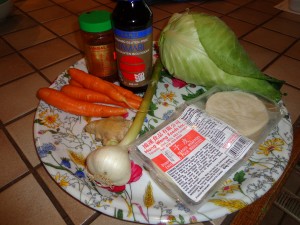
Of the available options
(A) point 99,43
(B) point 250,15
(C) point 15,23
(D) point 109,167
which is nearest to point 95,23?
(A) point 99,43

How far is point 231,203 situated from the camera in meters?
0.44

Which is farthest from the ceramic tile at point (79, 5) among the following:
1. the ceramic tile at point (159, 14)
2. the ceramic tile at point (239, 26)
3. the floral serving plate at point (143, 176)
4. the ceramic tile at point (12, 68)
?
the floral serving plate at point (143, 176)

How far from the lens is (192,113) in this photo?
59 cm

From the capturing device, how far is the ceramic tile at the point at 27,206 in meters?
0.46

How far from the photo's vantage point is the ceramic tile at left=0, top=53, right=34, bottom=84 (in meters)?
0.84

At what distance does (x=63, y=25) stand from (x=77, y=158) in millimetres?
816

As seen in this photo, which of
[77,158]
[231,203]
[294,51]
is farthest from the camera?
[294,51]

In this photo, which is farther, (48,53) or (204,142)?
(48,53)

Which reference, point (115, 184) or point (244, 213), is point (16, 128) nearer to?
point (115, 184)

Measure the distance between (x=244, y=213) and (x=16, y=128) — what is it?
0.60m

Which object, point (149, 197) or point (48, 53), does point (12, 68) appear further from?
point (149, 197)

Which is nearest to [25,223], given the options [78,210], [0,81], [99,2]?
[78,210]

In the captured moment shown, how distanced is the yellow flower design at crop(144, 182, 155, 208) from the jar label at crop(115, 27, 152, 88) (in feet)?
0.99

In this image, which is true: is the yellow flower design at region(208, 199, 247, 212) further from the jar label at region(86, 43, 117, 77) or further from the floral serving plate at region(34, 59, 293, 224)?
the jar label at region(86, 43, 117, 77)
